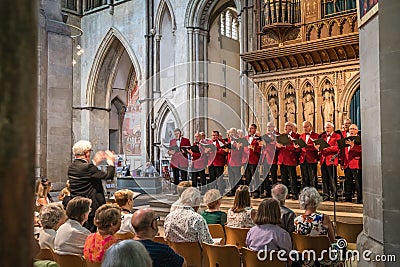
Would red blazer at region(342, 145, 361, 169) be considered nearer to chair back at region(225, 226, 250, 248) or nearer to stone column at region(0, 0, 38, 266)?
chair back at region(225, 226, 250, 248)

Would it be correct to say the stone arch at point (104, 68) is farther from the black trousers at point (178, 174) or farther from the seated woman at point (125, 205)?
the seated woman at point (125, 205)

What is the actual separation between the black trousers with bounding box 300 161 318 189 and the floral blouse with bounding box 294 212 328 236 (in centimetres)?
456

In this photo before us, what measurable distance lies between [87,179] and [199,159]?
529cm

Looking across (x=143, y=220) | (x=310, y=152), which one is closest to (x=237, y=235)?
(x=143, y=220)

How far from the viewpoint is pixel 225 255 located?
345 cm

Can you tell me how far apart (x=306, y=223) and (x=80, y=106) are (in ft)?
60.9

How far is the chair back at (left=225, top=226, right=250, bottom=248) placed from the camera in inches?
168

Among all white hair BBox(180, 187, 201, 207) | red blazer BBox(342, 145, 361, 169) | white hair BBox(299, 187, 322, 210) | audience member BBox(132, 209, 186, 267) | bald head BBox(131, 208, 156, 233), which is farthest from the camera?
red blazer BBox(342, 145, 361, 169)

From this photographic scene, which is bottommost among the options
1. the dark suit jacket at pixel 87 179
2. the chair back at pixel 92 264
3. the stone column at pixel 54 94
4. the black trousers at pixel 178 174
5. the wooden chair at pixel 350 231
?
the wooden chair at pixel 350 231

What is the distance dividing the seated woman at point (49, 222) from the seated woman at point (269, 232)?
64.2 inches

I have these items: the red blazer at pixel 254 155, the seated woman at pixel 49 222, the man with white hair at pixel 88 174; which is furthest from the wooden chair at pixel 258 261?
the red blazer at pixel 254 155

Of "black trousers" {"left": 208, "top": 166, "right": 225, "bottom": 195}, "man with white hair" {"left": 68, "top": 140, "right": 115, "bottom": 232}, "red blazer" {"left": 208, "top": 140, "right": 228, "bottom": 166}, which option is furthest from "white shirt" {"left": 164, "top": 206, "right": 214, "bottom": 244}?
"black trousers" {"left": 208, "top": 166, "right": 225, "bottom": 195}

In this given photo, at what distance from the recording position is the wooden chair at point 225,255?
3.43 m

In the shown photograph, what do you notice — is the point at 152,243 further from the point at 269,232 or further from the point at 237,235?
the point at 237,235
